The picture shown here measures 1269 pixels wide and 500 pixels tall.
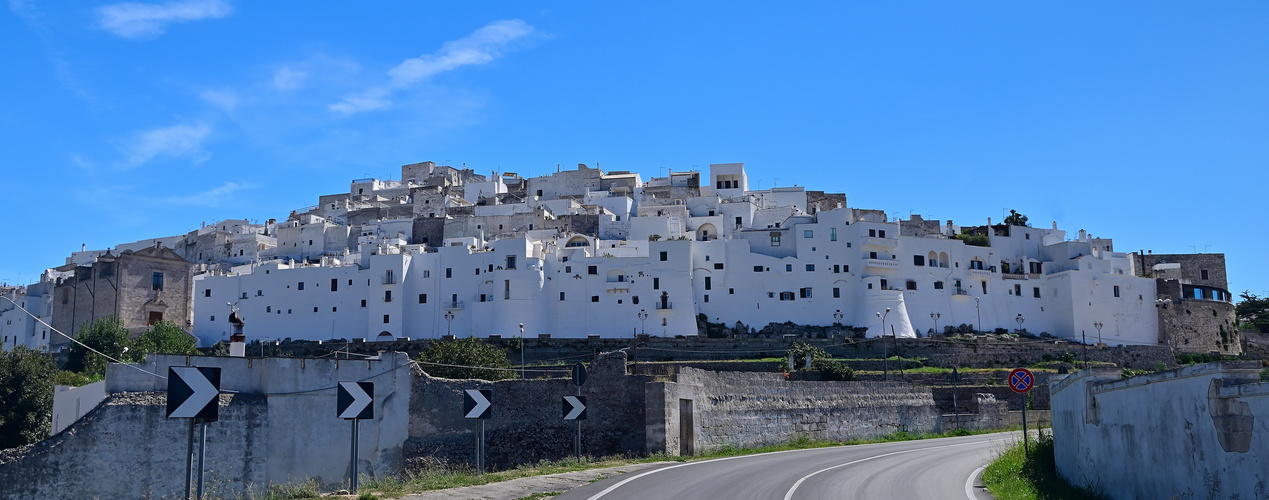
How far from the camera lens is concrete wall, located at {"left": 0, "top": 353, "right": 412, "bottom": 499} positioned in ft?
60.1

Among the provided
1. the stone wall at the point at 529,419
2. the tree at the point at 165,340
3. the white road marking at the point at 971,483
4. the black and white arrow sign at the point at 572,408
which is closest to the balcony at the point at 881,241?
the tree at the point at 165,340

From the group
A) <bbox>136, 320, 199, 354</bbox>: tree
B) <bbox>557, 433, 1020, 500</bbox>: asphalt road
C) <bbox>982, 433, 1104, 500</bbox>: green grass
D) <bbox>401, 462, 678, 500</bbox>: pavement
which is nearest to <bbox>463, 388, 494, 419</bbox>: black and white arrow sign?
<bbox>401, 462, 678, 500</bbox>: pavement

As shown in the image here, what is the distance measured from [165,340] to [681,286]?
3052 centimetres

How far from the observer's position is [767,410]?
26.4 metres

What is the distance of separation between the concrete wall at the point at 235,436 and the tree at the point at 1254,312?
74365mm

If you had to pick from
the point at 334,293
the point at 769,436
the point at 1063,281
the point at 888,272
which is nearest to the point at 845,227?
the point at 888,272

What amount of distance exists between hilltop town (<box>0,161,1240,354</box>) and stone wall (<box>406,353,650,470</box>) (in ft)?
131

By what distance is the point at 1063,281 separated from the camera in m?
69.1

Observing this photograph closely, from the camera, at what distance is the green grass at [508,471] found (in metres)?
14.2

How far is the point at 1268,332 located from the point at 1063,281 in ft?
64.3

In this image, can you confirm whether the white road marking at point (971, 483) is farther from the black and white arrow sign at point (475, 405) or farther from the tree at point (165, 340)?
the tree at point (165, 340)

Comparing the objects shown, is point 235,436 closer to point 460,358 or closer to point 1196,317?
point 460,358

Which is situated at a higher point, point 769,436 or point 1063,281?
point 1063,281

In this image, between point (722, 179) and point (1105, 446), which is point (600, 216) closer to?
point (722, 179)
